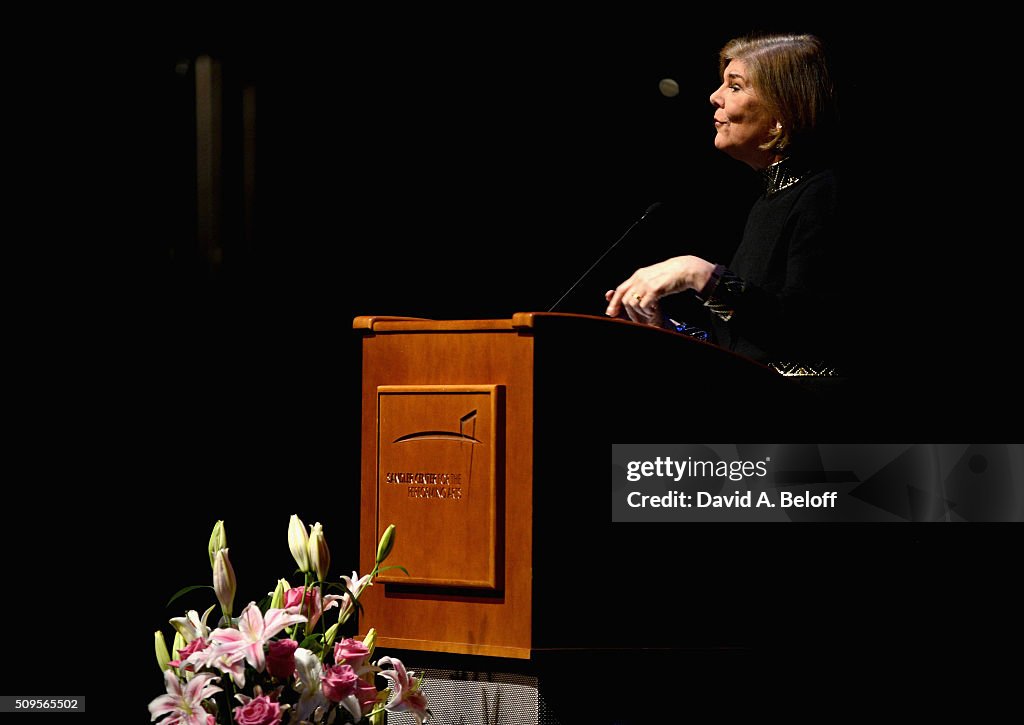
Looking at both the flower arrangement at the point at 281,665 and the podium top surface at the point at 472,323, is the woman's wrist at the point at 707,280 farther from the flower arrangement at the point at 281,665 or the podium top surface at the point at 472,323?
the flower arrangement at the point at 281,665

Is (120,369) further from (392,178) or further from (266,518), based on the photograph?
(392,178)

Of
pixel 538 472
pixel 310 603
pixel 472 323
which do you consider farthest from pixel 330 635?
pixel 472 323

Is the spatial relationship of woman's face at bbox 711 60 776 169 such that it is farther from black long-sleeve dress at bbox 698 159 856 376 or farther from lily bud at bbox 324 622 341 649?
lily bud at bbox 324 622 341 649

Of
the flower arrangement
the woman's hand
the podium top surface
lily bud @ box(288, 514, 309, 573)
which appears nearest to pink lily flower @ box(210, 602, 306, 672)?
the flower arrangement

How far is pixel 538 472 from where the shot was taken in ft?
5.83

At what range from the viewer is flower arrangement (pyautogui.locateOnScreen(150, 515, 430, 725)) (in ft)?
5.32

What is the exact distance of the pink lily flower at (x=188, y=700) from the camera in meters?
1.62

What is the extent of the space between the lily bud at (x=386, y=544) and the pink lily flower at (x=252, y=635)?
0.15 m

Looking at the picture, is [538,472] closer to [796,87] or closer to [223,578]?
[223,578]

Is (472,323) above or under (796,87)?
under

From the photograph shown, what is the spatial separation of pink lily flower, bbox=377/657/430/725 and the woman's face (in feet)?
3.71

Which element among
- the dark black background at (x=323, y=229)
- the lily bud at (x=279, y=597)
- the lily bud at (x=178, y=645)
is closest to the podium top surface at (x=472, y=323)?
the lily bud at (x=279, y=597)

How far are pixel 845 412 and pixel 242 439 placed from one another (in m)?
1.57

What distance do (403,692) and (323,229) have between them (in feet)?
5.61
